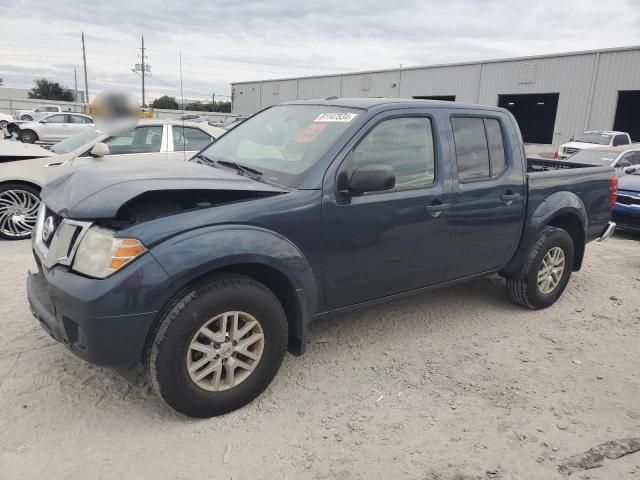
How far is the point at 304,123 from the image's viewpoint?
12.2 ft

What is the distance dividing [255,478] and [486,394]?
1.66 meters

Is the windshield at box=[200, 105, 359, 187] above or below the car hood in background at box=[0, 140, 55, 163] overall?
above

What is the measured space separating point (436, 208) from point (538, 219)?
138 centimetres

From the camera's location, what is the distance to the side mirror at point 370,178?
3.10 m

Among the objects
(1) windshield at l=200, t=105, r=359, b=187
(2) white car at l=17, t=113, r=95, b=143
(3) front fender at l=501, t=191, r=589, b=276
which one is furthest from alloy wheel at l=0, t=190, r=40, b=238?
(2) white car at l=17, t=113, r=95, b=143

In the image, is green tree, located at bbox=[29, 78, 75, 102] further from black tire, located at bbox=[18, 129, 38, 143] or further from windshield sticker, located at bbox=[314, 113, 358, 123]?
windshield sticker, located at bbox=[314, 113, 358, 123]

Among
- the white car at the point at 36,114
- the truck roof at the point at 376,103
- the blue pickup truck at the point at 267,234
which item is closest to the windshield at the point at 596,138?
the blue pickup truck at the point at 267,234

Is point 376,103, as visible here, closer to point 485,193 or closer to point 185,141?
point 485,193

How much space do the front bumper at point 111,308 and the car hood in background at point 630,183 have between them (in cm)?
858

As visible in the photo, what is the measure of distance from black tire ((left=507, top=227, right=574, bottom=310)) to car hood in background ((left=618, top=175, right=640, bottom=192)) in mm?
4653

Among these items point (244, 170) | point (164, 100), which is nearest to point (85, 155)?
point (244, 170)

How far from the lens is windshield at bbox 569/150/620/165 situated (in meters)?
11.5

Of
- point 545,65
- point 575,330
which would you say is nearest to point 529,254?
point 575,330

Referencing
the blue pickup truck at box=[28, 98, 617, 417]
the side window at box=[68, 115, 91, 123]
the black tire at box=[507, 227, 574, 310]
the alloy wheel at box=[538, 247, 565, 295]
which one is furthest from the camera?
the side window at box=[68, 115, 91, 123]
